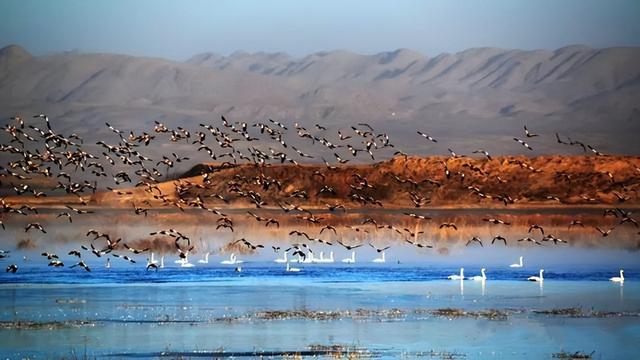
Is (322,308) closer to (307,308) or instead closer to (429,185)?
(307,308)

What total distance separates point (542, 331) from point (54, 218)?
67.1m

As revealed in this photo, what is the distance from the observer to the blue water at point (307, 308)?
43.5 m

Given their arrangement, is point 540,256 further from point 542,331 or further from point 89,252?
point 542,331

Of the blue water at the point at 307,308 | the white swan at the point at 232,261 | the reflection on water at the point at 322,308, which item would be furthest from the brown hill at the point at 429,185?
the blue water at the point at 307,308

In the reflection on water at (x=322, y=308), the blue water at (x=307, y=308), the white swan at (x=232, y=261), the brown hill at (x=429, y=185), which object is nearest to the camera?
the blue water at (x=307, y=308)

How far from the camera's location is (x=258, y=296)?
197 feet

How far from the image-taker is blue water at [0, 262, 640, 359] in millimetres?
43531

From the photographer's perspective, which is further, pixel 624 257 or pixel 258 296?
pixel 624 257

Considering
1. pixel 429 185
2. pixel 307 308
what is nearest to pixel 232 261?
pixel 307 308

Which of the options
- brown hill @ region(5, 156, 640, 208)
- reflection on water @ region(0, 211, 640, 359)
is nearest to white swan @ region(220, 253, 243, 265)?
reflection on water @ region(0, 211, 640, 359)

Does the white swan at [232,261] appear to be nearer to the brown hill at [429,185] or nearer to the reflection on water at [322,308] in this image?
the reflection on water at [322,308]

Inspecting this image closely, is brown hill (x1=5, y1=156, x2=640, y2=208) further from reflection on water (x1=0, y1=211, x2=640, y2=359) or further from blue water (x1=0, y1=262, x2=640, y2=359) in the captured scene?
blue water (x1=0, y1=262, x2=640, y2=359)

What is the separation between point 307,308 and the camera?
5453 cm

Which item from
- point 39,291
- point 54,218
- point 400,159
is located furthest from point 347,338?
point 400,159
